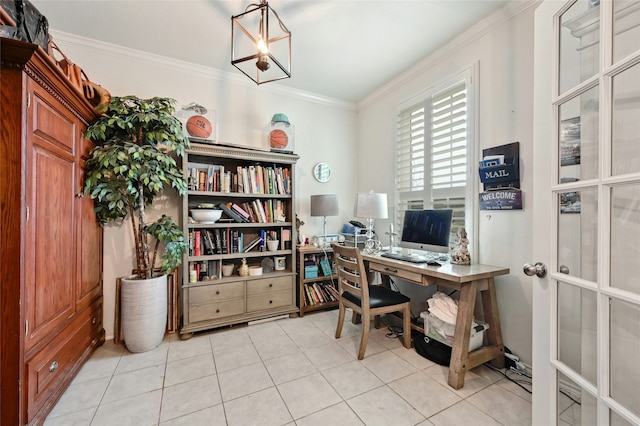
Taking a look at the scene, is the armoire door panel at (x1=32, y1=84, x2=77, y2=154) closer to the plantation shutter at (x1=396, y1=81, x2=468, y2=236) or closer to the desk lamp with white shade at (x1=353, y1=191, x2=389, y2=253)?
the desk lamp with white shade at (x1=353, y1=191, x2=389, y2=253)

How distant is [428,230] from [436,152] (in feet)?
2.66

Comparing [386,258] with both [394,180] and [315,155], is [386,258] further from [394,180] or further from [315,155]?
[315,155]

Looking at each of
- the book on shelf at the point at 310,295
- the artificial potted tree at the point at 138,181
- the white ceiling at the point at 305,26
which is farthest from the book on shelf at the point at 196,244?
the white ceiling at the point at 305,26

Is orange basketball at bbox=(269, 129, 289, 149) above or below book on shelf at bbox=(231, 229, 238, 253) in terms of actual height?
above

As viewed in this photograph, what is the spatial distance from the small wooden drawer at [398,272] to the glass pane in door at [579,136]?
44.2 inches

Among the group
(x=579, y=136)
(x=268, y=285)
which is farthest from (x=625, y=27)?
(x=268, y=285)

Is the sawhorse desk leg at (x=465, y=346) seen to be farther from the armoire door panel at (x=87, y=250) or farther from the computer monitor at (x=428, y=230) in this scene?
the armoire door panel at (x=87, y=250)

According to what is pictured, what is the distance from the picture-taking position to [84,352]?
1.87 metres

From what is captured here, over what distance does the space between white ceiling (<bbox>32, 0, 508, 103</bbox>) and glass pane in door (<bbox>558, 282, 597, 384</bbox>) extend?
207cm

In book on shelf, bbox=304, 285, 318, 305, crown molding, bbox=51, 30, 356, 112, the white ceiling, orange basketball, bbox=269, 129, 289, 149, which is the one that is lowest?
book on shelf, bbox=304, 285, 318, 305

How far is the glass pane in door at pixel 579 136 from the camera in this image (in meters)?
0.87

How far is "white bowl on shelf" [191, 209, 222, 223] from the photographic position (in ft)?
7.82

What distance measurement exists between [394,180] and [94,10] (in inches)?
118

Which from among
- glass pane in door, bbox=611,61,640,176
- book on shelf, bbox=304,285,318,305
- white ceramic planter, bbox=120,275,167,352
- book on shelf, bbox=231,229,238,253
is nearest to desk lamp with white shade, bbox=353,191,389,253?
book on shelf, bbox=304,285,318,305
